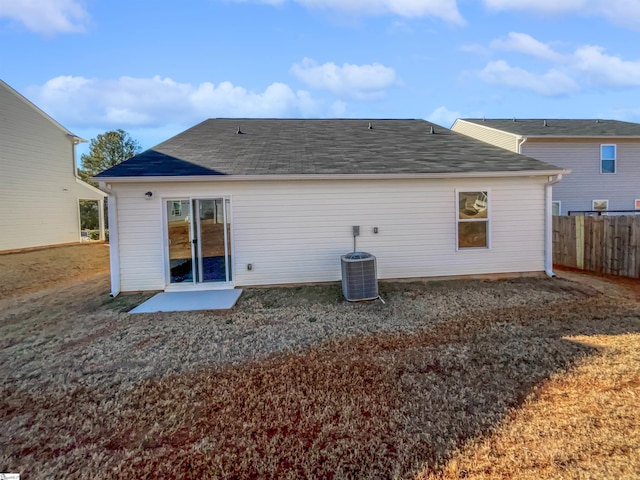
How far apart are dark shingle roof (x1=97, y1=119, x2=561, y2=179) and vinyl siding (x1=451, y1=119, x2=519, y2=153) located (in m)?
5.06

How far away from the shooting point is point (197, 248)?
7680 millimetres

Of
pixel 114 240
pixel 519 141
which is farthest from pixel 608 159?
pixel 114 240

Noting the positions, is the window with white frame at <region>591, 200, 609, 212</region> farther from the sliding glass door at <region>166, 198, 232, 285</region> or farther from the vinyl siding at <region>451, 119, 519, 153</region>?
the sliding glass door at <region>166, 198, 232, 285</region>

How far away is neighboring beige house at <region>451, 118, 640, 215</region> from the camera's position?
1451cm

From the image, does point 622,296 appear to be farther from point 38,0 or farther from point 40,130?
point 40,130

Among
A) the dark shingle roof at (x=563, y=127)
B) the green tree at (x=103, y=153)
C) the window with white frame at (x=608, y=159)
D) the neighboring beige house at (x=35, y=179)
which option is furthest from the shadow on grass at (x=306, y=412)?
the green tree at (x=103, y=153)

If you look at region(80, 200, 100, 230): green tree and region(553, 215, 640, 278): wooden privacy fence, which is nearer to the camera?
region(553, 215, 640, 278): wooden privacy fence

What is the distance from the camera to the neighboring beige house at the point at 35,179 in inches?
537

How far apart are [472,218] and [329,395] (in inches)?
257

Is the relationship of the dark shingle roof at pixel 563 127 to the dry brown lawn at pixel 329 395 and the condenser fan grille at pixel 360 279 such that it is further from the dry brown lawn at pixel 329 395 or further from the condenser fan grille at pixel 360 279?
the condenser fan grille at pixel 360 279

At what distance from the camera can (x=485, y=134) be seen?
16.3 metres

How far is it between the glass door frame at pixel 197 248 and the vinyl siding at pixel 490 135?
1297cm

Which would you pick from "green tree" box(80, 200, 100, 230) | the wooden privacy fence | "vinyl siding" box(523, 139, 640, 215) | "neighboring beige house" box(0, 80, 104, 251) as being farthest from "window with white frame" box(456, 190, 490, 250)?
"green tree" box(80, 200, 100, 230)

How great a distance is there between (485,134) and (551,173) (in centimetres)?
950
